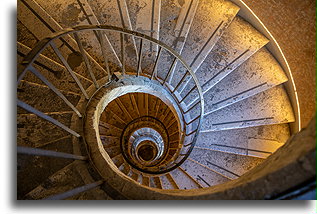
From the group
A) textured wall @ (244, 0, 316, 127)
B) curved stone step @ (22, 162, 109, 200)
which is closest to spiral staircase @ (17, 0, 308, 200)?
curved stone step @ (22, 162, 109, 200)

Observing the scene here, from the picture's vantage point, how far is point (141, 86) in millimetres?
4176

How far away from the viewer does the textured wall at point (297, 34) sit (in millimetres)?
3439

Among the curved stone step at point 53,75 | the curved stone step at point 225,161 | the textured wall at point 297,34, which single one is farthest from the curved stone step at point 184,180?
the curved stone step at point 53,75

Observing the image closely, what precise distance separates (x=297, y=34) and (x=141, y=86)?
2669 mm

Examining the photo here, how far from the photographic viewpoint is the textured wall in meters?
3.44

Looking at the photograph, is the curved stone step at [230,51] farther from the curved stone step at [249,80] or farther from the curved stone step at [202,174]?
the curved stone step at [202,174]

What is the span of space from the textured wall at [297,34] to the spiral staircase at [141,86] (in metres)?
0.42

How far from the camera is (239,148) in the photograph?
215 inches

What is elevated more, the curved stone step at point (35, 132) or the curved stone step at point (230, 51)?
the curved stone step at point (230, 51)

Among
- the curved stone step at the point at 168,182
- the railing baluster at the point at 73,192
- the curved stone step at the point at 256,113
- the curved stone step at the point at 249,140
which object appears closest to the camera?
the railing baluster at the point at 73,192

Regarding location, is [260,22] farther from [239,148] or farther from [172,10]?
[239,148]

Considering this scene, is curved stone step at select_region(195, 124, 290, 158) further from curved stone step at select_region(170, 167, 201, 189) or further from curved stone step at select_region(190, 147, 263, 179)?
curved stone step at select_region(170, 167, 201, 189)

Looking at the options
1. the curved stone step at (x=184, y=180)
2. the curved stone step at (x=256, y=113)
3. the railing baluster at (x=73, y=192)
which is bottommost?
the railing baluster at (x=73, y=192)

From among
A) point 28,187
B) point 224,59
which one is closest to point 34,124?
point 28,187
